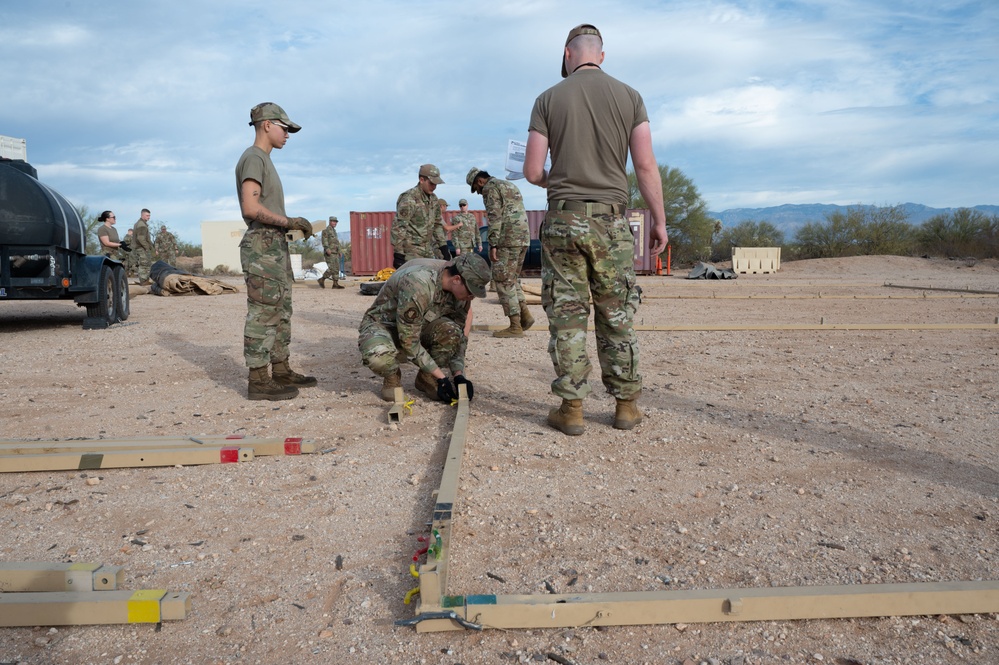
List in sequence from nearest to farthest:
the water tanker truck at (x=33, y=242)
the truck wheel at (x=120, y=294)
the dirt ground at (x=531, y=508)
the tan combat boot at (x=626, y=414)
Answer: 1. the dirt ground at (x=531, y=508)
2. the tan combat boot at (x=626, y=414)
3. the water tanker truck at (x=33, y=242)
4. the truck wheel at (x=120, y=294)

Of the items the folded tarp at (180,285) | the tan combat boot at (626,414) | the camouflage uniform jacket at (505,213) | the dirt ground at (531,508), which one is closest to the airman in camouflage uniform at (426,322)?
the dirt ground at (531,508)

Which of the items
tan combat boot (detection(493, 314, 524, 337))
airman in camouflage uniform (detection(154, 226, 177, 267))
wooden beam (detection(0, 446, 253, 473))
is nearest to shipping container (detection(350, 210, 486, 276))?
airman in camouflage uniform (detection(154, 226, 177, 267))

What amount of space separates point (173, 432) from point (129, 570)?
200 centimetres

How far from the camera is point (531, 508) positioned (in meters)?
3.14

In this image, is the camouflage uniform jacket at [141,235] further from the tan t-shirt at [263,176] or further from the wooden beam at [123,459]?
the wooden beam at [123,459]

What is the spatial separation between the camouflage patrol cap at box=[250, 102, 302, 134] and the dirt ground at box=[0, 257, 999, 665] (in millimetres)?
2004

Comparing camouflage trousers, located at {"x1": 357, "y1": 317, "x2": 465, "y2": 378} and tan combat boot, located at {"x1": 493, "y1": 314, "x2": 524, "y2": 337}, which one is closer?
camouflage trousers, located at {"x1": 357, "y1": 317, "x2": 465, "y2": 378}

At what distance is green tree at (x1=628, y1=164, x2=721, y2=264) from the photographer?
33.0m

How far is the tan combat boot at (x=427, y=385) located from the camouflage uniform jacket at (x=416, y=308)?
156 millimetres

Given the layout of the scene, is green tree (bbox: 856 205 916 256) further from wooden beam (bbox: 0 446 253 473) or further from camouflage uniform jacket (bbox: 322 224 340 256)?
wooden beam (bbox: 0 446 253 473)

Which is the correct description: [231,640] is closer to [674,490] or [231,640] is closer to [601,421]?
[674,490]

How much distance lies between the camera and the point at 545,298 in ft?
13.5

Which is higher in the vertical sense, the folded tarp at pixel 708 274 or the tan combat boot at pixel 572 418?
the folded tarp at pixel 708 274

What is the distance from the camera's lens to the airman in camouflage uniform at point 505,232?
8.01m
